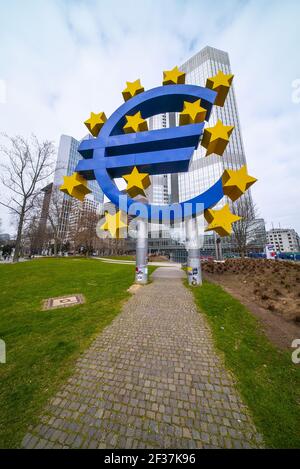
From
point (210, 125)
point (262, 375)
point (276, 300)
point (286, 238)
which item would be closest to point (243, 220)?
point (276, 300)

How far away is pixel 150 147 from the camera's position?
9438mm

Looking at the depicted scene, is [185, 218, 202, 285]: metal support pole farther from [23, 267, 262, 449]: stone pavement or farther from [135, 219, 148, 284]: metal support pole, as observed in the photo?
[23, 267, 262, 449]: stone pavement

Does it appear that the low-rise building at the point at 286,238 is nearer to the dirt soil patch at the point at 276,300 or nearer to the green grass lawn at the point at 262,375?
the dirt soil patch at the point at 276,300

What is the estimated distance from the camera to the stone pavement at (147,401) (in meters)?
1.96

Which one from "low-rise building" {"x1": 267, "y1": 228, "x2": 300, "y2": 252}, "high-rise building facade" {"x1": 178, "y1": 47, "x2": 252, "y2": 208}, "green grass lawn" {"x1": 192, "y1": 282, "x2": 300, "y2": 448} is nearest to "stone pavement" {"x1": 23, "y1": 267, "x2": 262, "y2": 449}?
"green grass lawn" {"x1": 192, "y1": 282, "x2": 300, "y2": 448}

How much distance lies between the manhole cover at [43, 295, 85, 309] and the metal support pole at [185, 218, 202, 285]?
5.92 meters

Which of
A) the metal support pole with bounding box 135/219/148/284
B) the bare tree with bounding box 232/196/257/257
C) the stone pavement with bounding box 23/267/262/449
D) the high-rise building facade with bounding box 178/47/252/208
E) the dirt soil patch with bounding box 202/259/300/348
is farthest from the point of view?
the high-rise building facade with bounding box 178/47/252/208

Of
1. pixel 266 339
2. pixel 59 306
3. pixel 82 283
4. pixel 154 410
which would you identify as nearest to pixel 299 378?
pixel 266 339

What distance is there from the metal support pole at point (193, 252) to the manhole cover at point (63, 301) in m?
5.92

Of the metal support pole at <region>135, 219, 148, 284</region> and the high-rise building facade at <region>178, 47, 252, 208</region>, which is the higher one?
the high-rise building facade at <region>178, 47, 252, 208</region>

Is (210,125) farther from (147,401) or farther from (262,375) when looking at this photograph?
(147,401)

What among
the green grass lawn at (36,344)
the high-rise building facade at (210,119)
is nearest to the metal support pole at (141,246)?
the green grass lawn at (36,344)

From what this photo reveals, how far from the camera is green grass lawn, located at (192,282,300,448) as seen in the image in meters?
2.04

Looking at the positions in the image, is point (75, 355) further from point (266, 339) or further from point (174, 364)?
point (266, 339)
